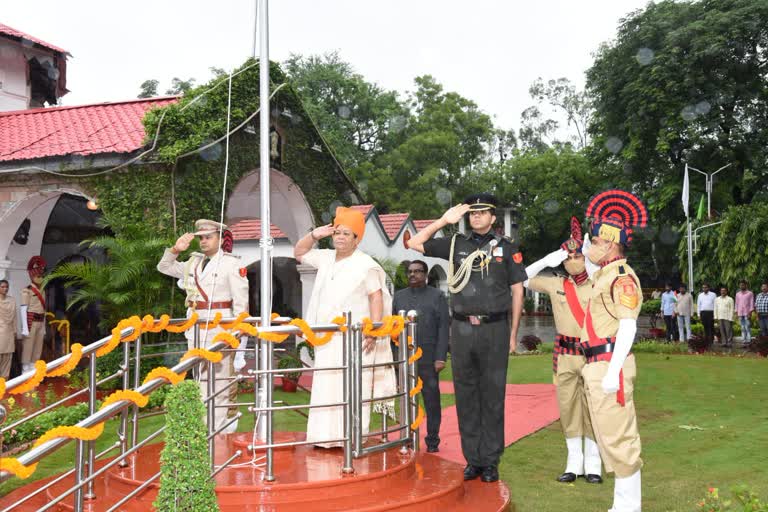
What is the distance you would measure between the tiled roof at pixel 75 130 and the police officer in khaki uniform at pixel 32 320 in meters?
2.35

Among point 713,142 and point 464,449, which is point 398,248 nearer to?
point 713,142

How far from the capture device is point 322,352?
621 cm

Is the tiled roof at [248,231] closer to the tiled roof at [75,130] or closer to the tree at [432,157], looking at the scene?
the tiled roof at [75,130]

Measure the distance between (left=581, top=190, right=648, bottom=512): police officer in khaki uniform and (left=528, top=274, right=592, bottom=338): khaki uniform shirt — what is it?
772 mm

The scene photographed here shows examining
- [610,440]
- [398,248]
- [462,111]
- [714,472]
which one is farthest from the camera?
[462,111]

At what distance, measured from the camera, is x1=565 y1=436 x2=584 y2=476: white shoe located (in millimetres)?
6438

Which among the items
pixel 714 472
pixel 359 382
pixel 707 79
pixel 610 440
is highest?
pixel 707 79

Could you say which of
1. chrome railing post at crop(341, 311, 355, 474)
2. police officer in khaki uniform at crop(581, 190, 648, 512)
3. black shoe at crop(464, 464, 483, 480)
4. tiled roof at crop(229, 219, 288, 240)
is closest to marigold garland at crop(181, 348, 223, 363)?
chrome railing post at crop(341, 311, 355, 474)

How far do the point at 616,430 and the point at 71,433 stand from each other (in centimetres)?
338

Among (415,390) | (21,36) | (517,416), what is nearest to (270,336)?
(415,390)

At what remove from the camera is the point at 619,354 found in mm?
5113

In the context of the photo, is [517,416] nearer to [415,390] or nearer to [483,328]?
[415,390]

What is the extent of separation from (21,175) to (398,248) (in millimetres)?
12729

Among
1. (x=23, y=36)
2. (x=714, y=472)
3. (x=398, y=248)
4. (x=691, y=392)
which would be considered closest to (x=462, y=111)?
(x=398, y=248)
